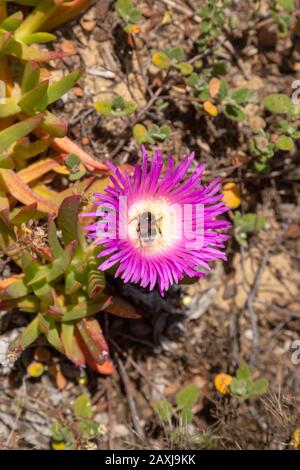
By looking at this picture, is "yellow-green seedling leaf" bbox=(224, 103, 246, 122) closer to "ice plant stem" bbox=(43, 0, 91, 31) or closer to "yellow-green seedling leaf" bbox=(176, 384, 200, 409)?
"ice plant stem" bbox=(43, 0, 91, 31)

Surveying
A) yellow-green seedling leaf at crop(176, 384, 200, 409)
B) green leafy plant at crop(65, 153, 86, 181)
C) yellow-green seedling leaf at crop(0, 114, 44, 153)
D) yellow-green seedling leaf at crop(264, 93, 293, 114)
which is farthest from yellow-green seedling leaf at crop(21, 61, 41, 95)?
yellow-green seedling leaf at crop(176, 384, 200, 409)

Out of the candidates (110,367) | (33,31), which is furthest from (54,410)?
(33,31)

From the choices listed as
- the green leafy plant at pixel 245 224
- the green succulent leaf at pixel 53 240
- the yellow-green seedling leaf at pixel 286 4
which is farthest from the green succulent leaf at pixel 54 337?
the yellow-green seedling leaf at pixel 286 4

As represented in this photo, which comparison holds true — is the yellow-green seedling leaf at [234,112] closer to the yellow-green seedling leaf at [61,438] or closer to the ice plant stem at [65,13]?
the ice plant stem at [65,13]

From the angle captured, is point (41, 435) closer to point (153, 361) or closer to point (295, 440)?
point (153, 361)

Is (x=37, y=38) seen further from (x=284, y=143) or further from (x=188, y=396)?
(x=188, y=396)
